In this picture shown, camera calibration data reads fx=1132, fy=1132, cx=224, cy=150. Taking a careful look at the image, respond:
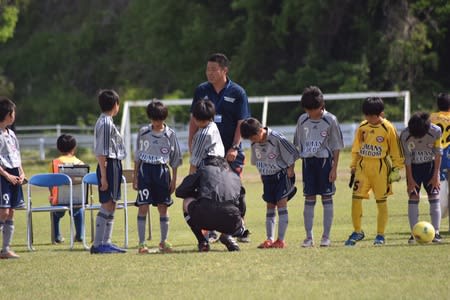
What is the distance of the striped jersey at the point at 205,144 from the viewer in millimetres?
13094

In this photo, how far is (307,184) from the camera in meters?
13.3

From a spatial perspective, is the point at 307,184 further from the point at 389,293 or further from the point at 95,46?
the point at 95,46

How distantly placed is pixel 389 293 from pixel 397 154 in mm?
3943

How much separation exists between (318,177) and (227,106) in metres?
1.55

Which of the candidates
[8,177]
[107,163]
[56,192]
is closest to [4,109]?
[8,177]

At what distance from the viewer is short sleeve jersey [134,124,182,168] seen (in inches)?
525

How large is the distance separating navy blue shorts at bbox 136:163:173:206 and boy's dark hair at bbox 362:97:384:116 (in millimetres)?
2466

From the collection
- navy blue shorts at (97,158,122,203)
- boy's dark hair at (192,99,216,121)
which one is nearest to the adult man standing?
boy's dark hair at (192,99,216,121)

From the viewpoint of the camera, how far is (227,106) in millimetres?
14000

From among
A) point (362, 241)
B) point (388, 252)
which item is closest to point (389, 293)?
point (388, 252)

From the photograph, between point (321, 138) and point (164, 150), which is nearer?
point (321, 138)

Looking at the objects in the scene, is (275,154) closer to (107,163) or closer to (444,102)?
(107,163)

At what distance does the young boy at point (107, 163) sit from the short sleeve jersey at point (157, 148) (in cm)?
24

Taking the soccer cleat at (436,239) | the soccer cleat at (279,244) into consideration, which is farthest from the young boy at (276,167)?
the soccer cleat at (436,239)
